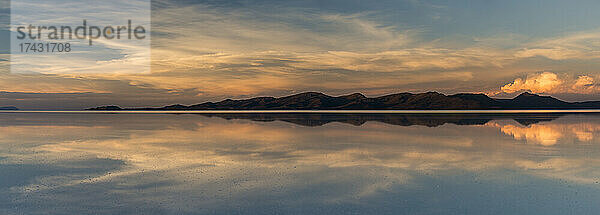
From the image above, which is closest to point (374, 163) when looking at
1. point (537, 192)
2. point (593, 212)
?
point (537, 192)

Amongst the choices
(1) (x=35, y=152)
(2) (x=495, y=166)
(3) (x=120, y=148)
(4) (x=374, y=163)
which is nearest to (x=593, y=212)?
(2) (x=495, y=166)

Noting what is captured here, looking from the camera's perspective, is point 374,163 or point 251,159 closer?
point 374,163

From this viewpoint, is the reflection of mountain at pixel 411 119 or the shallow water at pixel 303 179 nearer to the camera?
the shallow water at pixel 303 179

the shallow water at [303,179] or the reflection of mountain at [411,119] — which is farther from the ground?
the reflection of mountain at [411,119]

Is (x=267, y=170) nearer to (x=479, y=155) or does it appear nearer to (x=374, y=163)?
(x=374, y=163)

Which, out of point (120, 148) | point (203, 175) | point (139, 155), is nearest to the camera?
point (203, 175)

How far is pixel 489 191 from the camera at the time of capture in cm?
986

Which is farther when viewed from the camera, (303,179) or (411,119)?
(411,119)

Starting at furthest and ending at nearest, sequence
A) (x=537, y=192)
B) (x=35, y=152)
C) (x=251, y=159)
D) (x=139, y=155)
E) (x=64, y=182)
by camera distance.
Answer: (x=35, y=152)
(x=139, y=155)
(x=251, y=159)
(x=64, y=182)
(x=537, y=192)

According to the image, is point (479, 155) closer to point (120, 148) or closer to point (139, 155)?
point (139, 155)

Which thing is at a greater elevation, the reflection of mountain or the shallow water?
the reflection of mountain

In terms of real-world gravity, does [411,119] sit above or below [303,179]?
above

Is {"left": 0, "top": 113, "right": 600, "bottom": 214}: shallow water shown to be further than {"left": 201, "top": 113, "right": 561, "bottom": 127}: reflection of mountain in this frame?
No

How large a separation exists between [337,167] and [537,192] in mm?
5509
